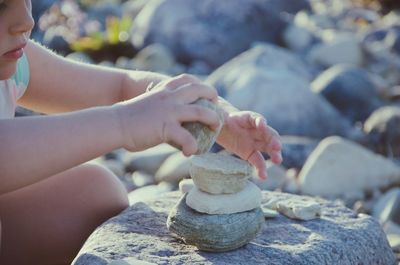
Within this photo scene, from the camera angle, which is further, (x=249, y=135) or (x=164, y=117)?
(x=249, y=135)

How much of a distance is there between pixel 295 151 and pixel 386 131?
0.79 metres

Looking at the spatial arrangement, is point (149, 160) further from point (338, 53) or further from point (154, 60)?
point (338, 53)

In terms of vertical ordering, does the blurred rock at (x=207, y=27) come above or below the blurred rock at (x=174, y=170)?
below

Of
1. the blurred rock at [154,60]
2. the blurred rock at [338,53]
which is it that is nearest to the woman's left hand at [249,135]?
the blurred rock at [154,60]

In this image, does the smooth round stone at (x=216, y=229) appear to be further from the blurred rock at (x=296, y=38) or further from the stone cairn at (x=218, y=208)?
the blurred rock at (x=296, y=38)

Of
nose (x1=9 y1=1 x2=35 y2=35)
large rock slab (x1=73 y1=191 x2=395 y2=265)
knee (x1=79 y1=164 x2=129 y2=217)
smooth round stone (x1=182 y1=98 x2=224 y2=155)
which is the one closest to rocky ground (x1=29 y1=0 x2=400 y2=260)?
large rock slab (x1=73 y1=191 x2=395 y2=265)

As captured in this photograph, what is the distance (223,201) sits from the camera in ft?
8.16

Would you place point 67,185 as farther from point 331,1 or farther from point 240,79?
point 331,1

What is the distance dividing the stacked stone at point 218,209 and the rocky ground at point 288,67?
138 centimetres

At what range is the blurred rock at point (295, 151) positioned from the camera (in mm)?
5211

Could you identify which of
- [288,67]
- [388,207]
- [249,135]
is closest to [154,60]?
[288,67]

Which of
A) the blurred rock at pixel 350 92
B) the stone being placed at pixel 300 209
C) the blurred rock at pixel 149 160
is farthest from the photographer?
the blurred rock at pixel 350 92

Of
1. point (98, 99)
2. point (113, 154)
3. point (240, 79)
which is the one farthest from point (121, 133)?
point (240, 79)

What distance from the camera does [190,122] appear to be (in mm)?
2307
